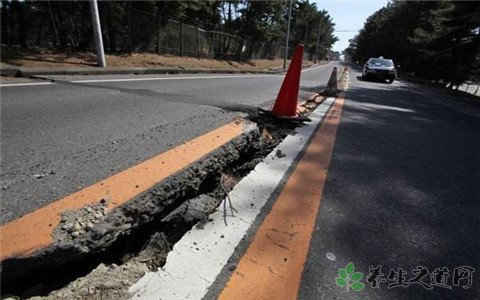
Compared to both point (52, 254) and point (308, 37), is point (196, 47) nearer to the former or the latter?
point (52, 254)

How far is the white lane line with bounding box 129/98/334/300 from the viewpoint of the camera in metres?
1.43

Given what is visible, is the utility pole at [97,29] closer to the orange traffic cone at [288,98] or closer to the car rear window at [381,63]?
the orange traffic cone at [288,98]

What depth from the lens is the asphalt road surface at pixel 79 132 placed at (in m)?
2.06

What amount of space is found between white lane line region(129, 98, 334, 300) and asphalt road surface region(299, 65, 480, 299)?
39cm

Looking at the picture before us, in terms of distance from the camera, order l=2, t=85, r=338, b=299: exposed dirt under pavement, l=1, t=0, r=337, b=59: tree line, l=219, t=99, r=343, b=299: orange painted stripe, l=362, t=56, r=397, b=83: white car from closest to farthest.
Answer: l=2, t=85, r=338, b=299: exposed dirt under pavement, l=219, t=99, r=343, b=299: orange painted stripe, l=1, t=0, r=337, b=59: tree line, l=362, t=56, r=397, b=83: white car

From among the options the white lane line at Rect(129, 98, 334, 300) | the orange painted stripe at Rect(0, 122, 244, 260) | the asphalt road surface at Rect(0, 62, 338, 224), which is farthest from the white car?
the white lane line at Rect(129, 98, 334, 300)

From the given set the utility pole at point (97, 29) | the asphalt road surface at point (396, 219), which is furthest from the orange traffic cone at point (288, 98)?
the utility pole at point (97, 29)

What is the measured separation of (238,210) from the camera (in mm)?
2146

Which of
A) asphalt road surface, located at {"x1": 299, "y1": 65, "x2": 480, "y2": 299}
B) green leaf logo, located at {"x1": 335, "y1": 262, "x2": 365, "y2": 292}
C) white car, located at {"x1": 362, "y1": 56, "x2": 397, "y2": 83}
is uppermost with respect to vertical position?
green leaf logo, located at {"x1": 335, "y1": 262, "x2": 365, "y2": 292}

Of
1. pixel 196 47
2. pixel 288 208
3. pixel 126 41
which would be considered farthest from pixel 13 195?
pixel 196 47

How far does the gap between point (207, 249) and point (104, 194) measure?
647 mm

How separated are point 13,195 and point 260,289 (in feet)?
4.52

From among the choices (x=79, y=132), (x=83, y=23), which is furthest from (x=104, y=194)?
(x=83, y=23)

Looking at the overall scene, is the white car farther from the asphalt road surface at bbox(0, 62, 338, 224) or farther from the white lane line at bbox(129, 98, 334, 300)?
the white lane line at bbox(129, 98, 334, 300)
